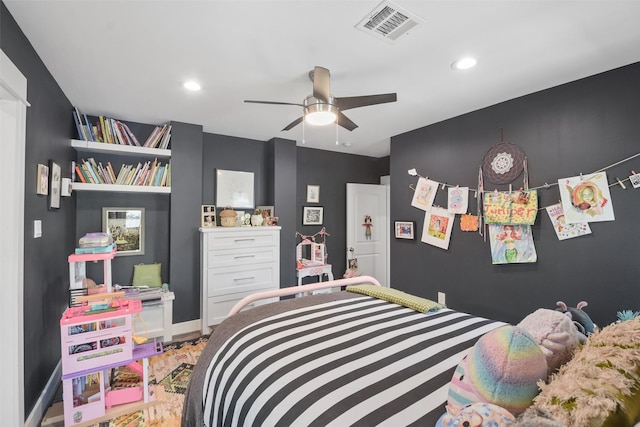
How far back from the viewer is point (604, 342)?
81 centimetres

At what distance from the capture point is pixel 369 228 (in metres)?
4.84

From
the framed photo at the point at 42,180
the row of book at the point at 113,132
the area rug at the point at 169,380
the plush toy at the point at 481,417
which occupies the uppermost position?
the row of book at the point at 113,132

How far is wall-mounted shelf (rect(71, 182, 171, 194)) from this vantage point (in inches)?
107

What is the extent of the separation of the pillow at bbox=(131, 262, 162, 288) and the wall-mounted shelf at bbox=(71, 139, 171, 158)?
1.23 m

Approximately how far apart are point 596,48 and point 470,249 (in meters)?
1.83

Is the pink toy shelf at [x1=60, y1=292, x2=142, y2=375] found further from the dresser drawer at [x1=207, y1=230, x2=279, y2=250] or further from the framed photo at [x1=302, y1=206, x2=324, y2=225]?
the framed photo at [x1=302, y1=206, x2=324, y2=225]

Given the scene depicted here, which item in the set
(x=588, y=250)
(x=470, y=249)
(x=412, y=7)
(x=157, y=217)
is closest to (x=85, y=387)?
(x=157, y=217)

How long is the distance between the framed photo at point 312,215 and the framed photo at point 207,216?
137 cm

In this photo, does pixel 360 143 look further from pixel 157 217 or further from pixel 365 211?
pixel 157 217

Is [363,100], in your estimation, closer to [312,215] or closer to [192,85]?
[192,85]

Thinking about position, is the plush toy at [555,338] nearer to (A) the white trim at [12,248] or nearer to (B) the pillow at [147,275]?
(A) the white trim at [12,248]

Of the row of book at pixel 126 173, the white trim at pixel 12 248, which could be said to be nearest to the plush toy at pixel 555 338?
the white trim at pixel 12 248

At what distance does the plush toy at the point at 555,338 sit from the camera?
867mm

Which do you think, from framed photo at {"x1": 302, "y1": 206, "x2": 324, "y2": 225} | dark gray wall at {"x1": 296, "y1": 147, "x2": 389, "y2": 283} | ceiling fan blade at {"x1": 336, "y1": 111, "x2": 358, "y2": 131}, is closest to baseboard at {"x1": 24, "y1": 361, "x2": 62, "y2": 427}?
ceiling fan blade at {"x1": 336, "y1": 111, "x2": 358, "y2": 131}
